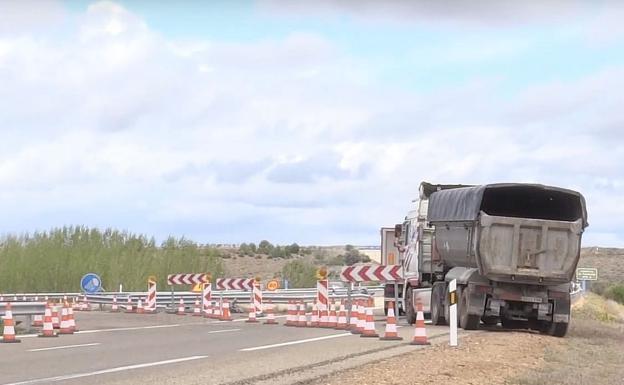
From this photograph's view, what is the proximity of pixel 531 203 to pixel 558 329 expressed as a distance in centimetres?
315

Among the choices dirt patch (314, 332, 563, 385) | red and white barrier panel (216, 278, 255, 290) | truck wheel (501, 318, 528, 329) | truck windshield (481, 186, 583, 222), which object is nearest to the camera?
dirt patch (314, 332, 563, 385)

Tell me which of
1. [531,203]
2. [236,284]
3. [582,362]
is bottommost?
[582,362]

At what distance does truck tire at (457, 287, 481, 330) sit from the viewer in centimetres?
2408

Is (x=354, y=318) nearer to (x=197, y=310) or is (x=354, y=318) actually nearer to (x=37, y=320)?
(x=37, y=320)

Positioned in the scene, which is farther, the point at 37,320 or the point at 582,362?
the point at 37,320

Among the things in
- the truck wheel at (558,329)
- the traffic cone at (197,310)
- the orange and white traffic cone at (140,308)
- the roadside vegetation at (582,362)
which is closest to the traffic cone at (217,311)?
the traffic cone at (197,310)

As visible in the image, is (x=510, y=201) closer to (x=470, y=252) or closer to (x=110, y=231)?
(x=470, y=252)

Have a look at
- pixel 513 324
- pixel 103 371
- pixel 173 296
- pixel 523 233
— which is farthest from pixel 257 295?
pixel 103 371

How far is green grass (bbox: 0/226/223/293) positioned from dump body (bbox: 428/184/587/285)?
104ft

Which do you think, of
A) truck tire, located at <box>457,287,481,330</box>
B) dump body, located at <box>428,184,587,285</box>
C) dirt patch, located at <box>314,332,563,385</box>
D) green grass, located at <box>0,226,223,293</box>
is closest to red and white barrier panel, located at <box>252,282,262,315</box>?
truck tire, located at <box>457,287,481,330</box>

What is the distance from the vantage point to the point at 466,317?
2416cm

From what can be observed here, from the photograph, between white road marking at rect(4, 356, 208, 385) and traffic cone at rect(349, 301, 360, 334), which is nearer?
white road marking at rect(4, 356, 208, 385)

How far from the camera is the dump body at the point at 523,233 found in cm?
2341

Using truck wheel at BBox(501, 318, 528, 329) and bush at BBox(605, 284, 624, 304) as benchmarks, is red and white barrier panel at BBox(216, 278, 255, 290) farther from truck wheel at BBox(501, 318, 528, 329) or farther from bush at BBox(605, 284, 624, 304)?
bush at BBox(605, 284, 624, 304)
